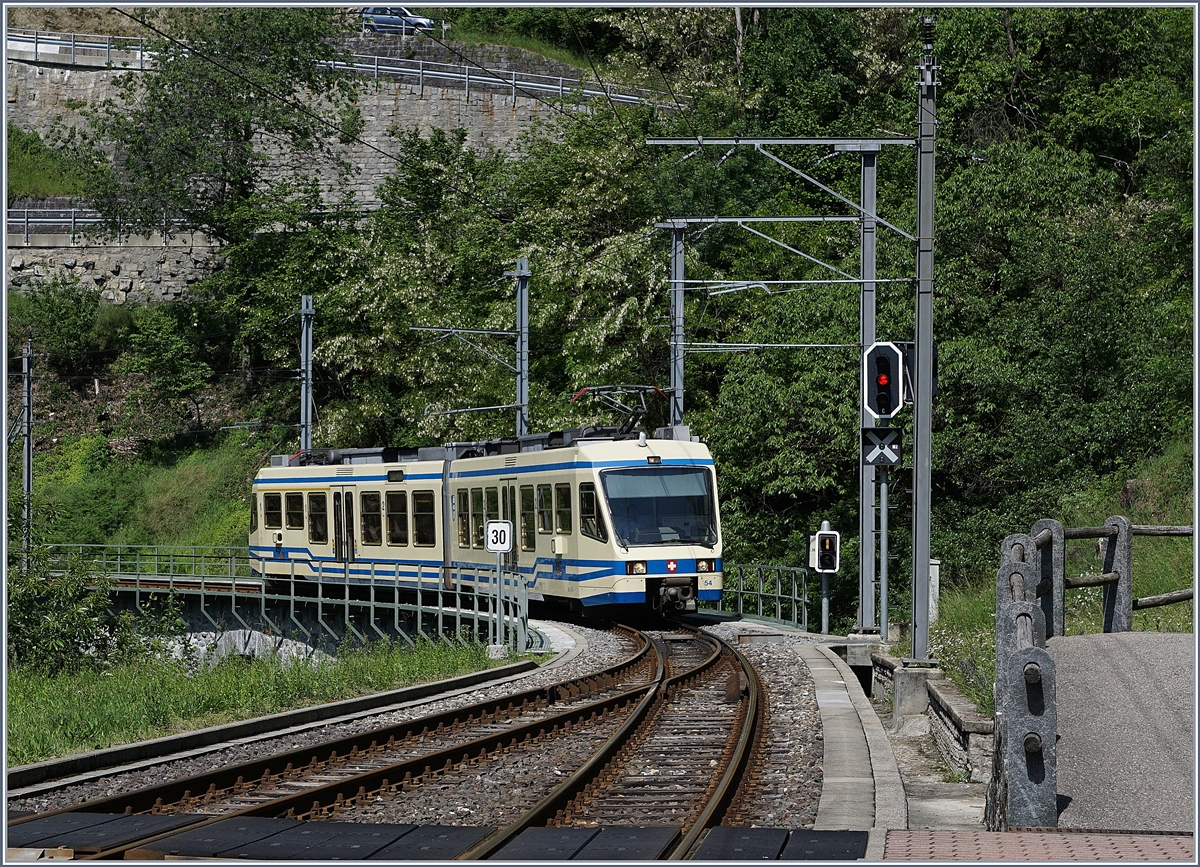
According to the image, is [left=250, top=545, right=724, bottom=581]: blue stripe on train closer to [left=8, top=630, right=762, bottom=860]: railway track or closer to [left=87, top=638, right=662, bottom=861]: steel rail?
[left=8, top=630, right=762, bottom=860]: railway track

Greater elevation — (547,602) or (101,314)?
(101,314)

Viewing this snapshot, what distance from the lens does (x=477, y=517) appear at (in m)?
29.0

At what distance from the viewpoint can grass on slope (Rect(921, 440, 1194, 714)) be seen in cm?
1431

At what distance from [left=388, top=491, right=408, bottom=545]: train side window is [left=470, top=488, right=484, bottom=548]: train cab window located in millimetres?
2890

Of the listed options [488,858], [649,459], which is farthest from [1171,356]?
[488,858]

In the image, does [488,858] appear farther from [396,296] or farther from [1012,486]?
[396,296]

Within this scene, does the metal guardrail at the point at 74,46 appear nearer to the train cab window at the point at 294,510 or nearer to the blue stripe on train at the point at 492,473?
the train cab window at the point at 294,510

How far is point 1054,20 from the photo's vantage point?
47.7 meters

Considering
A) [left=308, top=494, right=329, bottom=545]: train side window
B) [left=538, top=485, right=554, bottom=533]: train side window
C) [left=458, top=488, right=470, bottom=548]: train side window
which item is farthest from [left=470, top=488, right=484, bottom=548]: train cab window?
[left=308, top=494, right=329, bottom=545]: train side window

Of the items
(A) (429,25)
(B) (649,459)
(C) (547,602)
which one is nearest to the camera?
(B) (649,459)

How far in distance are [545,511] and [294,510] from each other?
1127 centimetres

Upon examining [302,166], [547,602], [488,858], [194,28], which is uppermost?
[194,28]

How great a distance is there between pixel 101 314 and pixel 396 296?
18.2 m

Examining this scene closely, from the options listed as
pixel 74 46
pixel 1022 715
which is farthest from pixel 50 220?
pixel 1022 715
